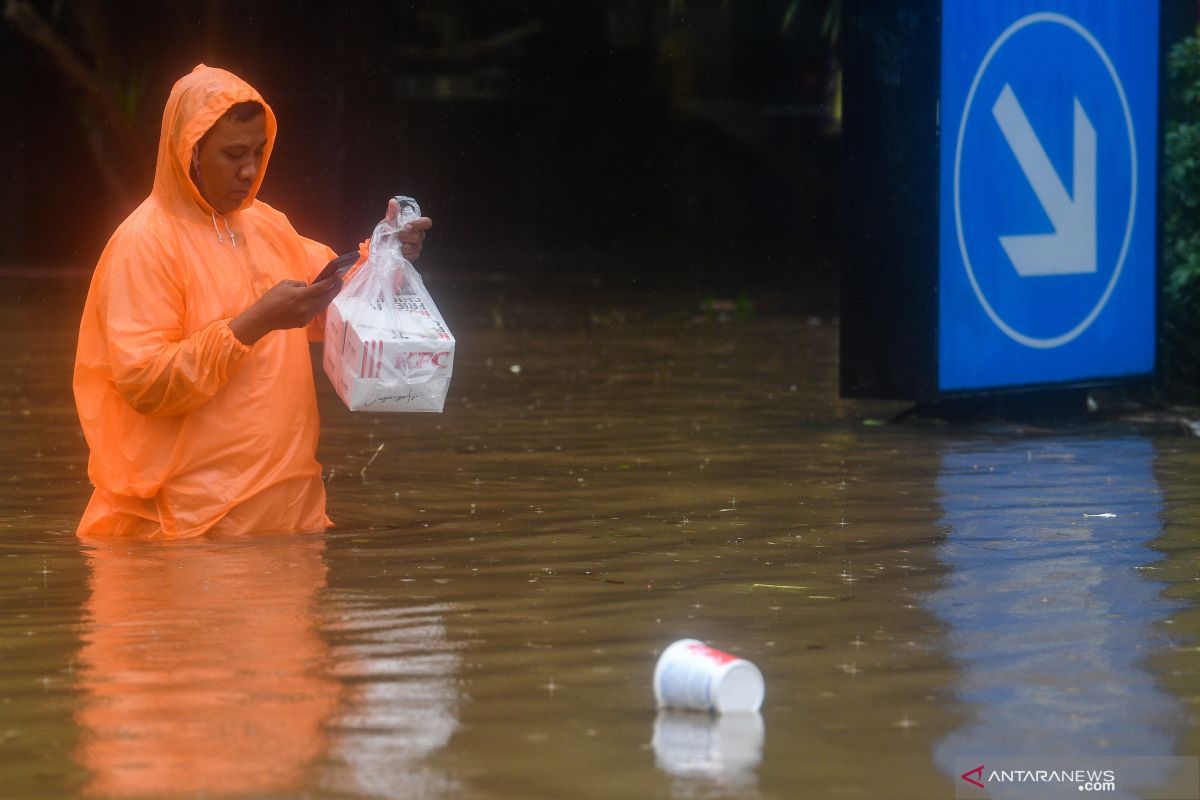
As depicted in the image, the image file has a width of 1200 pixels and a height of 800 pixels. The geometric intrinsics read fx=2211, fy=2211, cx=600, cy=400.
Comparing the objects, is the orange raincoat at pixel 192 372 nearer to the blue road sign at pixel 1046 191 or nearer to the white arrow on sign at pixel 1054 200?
the blue road sign at pixel 1046 191

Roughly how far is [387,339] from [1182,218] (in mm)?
6201

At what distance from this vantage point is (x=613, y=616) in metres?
5.50

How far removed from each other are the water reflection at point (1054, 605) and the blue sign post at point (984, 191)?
1.18m

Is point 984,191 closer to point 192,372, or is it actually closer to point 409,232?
point 409,232

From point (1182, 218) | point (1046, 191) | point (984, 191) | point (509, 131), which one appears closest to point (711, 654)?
point (984, 191)

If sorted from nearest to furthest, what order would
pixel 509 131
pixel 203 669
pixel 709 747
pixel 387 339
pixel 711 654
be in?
pixel 709 747 → pixel 711 654 → pixel 203 669 → pixel 387 339 → pixel 509 131

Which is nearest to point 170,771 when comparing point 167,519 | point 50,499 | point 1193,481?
point 167,519

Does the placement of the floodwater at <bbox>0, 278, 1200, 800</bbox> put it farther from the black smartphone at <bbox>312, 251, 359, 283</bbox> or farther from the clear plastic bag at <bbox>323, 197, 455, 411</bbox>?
the black smartphone at <bbox>312, 251, 359, 283</bbox>

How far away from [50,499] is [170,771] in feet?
13.1

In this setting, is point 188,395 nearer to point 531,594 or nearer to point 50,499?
point 531,594

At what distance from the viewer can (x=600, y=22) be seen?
27.2 meters

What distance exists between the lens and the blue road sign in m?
9.84

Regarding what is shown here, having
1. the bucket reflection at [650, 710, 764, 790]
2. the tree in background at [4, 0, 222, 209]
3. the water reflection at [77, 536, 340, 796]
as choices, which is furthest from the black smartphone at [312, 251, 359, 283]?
the tree in background at [4, 0, 222, 209]

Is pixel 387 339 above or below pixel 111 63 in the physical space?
below
